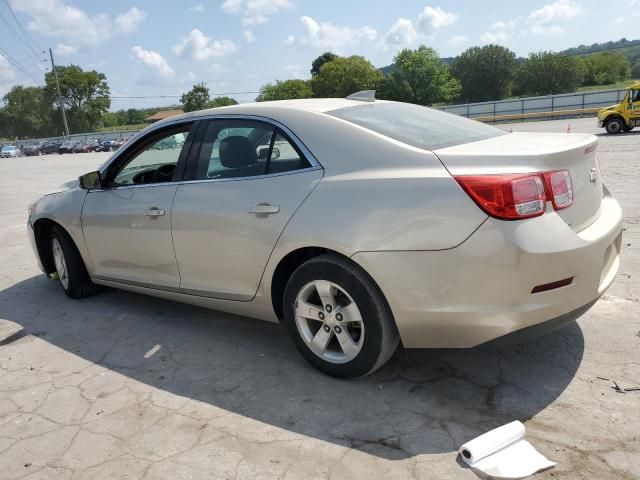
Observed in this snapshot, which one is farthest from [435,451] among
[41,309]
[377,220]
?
[41,309]

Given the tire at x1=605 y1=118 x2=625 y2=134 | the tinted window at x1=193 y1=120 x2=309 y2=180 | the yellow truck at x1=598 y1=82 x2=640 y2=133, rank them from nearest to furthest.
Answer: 1. the tinted window at x1=193 y1=120 x2=309 y2=180
2. the yellow truck at x1=598 y1=82 x2=640 y2=133
3. the tire at x1=605 y1=118 x2=625 y2=134

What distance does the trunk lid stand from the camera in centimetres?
258

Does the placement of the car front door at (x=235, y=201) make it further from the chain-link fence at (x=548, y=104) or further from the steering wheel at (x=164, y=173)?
the chain-link fence at (x=548, y=104)

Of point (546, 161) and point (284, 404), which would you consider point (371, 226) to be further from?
point (284, 404)

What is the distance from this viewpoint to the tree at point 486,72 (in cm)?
10250

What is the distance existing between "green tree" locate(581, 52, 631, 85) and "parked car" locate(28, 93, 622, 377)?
111m

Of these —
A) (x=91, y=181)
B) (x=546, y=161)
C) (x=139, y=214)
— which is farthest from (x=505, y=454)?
(x=91, y=181)

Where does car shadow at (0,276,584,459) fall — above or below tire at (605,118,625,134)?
below

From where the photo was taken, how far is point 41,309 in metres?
4.96

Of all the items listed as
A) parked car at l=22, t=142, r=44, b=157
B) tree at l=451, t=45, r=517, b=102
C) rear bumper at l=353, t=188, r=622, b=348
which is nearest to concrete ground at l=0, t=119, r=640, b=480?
rear bumper at l=353, t=188, r=622, b=348

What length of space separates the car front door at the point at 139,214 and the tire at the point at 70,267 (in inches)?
11.2

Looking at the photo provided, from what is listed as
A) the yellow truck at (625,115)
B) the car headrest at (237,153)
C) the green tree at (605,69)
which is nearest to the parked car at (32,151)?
the yellow truck at (625,115)

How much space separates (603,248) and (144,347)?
3069 mm

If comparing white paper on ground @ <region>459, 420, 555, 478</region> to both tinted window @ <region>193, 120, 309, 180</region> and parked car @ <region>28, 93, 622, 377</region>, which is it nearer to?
parked car @ <region>28, 93, 622, 377</region>
